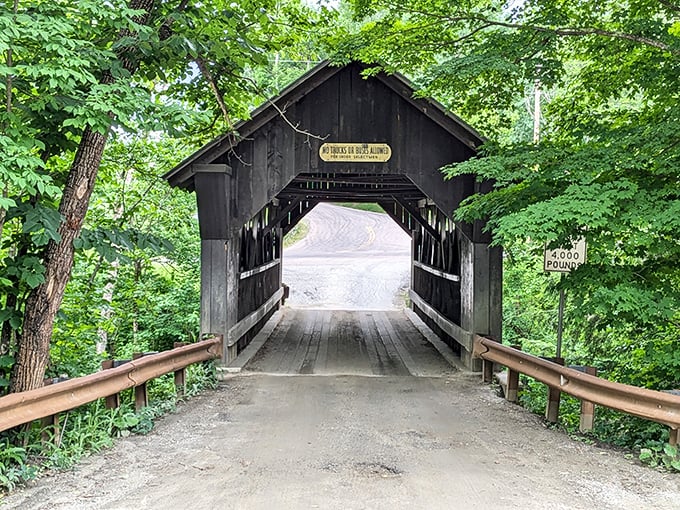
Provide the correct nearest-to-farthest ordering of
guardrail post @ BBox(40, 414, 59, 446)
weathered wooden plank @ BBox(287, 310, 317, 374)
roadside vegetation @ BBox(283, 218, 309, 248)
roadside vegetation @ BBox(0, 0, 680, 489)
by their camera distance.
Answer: roadside vegetation @ BBox(0, 0, 680, 489)
guardrail post @ BBox(40, 414, 59, 446)
weathered wooden plank @ BBox(287, 310, 317, 374)
roadside vegetation @ BBox(283, 218, 309, 248)

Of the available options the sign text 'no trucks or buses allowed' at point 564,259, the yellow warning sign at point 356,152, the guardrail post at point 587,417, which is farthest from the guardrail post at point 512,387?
the yellow warning sign at point 356,152

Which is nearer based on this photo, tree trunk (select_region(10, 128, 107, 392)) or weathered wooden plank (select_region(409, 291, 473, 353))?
tree trunk (select_region(10, 128, 107, 392))

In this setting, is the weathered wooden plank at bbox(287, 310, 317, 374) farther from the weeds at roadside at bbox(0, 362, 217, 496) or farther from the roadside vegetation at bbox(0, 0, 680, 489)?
the weeds at roadside at bbox(0, 362, 217, 496)

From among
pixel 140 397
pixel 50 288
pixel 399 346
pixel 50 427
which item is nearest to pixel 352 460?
pixel 50 427

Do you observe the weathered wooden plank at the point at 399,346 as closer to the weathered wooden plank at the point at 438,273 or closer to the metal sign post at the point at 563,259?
the weathered wooden plank at the point at 438,273

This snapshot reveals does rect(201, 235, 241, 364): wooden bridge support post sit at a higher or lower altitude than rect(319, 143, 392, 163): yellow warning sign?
lower

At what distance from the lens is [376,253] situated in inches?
1243

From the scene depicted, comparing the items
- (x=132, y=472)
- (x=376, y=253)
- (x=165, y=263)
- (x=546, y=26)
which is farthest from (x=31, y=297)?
(x=376, y=253)

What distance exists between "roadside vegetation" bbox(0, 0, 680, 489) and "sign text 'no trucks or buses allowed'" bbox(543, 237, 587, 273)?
0.32 metres

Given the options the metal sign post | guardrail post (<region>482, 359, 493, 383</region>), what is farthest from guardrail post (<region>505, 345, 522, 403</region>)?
guardrail post (<region>482, 359, 493, 383</region>)

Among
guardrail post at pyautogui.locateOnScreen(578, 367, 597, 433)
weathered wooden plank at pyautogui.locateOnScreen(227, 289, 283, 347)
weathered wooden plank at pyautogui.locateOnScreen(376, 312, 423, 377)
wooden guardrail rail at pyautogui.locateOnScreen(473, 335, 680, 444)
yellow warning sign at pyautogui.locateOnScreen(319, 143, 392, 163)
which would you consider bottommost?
weathered wooden plank at pyautogui.locateOnScreen(376, 312, 423, 377)

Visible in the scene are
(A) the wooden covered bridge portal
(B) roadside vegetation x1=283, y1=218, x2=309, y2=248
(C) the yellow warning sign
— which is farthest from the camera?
(B) roadside vegetation x1=283, y1=218, x2=309, y2=248

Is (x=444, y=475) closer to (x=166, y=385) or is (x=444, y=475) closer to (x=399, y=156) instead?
(x=166, y=385)

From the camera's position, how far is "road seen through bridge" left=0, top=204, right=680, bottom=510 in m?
3.63
